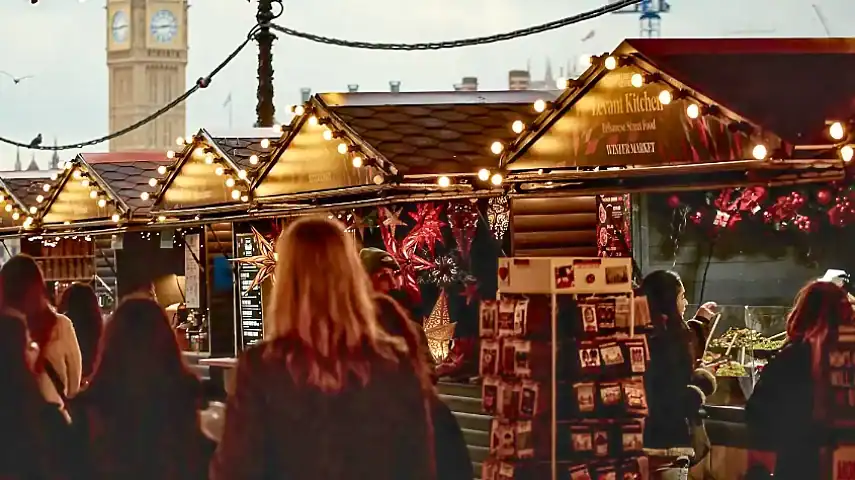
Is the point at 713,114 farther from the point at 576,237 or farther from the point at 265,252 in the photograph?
the point at 265,252

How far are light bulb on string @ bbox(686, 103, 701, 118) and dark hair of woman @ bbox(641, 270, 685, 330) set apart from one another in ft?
3.76

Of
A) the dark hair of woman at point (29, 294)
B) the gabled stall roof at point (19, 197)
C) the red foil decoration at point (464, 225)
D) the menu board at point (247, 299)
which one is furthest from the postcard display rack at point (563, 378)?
the gabled stall roof at point (19, 197)

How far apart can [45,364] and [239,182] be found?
4.06 m

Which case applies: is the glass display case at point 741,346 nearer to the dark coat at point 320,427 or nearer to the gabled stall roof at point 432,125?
the gabled stall roof at point 432,125

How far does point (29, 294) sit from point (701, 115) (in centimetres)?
289

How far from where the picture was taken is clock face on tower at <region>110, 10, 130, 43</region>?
79188 millimetres

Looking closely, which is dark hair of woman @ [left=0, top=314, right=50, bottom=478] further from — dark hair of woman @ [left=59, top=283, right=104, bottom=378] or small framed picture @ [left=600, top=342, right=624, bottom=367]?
small framed picture @ [left=600, top=342, right=624, bottom=367]

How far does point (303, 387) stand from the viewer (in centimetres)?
370

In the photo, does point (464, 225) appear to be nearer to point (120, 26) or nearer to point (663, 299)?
point (663, 299)

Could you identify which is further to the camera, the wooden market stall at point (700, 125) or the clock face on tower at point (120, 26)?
the clock face on tower at point (120, 26)

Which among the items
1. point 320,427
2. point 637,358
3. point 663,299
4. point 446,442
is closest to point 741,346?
point 663,299

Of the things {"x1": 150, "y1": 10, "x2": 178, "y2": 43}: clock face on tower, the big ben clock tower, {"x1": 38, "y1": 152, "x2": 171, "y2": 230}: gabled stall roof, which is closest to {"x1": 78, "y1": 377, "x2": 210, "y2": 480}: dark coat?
{"x1": 38, "y1": 152, "x2": 171, "y2": 230}: gabled stall roof

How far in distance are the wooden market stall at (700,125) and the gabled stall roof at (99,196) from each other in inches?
205

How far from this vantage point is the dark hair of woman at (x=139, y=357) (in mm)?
4906
